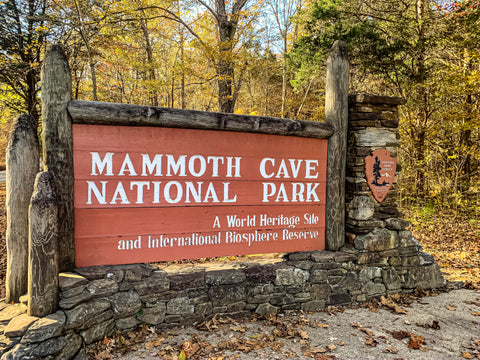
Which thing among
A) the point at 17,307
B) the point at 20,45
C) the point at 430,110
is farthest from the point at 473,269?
the point at 20,45

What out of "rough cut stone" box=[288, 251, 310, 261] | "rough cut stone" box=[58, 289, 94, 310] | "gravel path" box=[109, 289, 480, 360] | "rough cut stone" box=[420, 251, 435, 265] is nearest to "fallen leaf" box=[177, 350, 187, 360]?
"gravel path" box=[109, 289, 480, 360]

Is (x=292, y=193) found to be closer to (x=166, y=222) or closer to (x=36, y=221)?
(x=166, y=222)

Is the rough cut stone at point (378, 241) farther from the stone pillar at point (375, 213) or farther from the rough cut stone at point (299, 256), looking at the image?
the rough cut stone at point (299, 256)

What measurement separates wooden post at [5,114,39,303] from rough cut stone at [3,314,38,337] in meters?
0.38

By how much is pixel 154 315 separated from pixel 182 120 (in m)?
2.07

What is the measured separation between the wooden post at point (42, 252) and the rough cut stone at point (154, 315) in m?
0.82

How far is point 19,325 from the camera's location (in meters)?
2.28

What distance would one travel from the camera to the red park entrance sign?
9.50 ft

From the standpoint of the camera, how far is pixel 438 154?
29.5 ft

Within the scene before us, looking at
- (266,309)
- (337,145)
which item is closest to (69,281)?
(266,309)

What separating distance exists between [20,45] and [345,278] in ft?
38.5

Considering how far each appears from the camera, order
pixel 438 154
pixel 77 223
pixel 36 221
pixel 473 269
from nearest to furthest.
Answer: pixel 36 221 < pixel 77 223 < pixel 473 269 < pixel 438 154

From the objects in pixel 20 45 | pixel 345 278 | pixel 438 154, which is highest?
pixel 20 45

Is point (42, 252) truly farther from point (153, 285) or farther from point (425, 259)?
point (425, 259)
